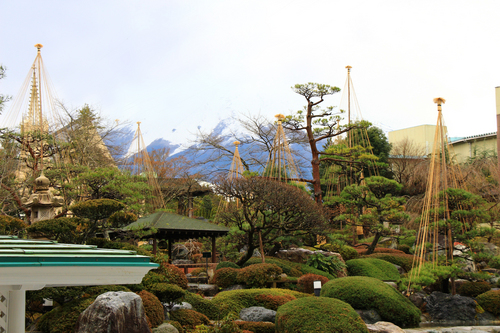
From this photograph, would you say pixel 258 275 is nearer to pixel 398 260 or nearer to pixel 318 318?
pixel 318 318

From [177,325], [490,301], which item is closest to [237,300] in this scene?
[177,325]

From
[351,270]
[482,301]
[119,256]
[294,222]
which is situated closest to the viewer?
[119,256]

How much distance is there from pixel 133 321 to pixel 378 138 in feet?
93.2

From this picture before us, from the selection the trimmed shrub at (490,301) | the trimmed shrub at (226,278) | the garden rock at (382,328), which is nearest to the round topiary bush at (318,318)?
the garden rock at (382,328)

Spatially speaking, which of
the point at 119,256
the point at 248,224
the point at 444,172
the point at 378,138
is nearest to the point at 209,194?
the point at 378,138

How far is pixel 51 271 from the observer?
2955 mm

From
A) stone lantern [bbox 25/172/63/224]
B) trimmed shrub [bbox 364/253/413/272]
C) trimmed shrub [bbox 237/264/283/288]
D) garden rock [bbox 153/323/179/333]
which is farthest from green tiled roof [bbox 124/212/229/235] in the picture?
garden rock [bbox 153/323/179/333]

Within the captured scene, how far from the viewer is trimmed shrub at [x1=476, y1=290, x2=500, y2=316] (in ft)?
45.0

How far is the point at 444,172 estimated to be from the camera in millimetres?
14625

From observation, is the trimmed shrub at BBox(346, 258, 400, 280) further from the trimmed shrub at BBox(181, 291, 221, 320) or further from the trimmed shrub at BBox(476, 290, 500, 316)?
the trimmed shrub at BBox(181, 291, 221, 320)

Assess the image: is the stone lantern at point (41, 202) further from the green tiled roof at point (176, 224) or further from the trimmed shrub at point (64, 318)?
the trimmed shrub at point (64, 318)

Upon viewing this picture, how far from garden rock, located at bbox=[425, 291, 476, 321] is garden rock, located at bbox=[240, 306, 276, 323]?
5.68m

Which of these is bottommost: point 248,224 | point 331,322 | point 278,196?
point 331,322

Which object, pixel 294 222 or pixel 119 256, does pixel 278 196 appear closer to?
pixel 294 222
